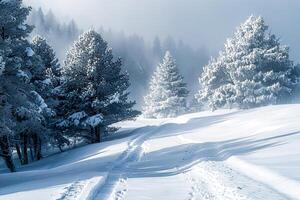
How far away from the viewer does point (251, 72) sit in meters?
44.3

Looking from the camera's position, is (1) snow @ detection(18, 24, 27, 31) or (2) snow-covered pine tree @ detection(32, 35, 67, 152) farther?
(2) snow-covered pine tree @ detection(32, 35, 67, 152)

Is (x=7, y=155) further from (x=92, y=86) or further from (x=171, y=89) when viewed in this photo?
(x=171, y=89)

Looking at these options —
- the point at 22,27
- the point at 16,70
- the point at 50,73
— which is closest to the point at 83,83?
the point at 50,73

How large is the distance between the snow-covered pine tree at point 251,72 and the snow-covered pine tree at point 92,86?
14374 millimetres

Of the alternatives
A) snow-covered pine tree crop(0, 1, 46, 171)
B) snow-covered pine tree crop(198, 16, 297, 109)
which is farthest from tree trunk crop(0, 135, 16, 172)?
snow-covered pine tree crop(198, 16, 297, 109)

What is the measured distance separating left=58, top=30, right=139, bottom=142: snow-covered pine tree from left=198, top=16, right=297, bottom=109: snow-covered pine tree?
14374 millimetres

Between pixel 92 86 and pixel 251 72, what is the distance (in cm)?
1799

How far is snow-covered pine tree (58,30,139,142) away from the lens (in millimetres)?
33938

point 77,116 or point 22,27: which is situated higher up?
point 22,27

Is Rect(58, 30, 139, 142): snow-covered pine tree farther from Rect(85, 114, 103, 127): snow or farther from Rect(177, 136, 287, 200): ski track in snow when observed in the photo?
Rect(177, 136, 287, 200): ski track in snow

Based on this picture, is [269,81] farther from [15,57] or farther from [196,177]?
[196,177]

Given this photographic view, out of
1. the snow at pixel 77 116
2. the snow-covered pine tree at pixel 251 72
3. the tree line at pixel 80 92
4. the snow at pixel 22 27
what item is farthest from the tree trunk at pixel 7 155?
the snow-covered pine tree at pixel 251 72

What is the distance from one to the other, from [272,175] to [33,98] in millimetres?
16900

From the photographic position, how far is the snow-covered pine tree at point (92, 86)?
3394 cm
